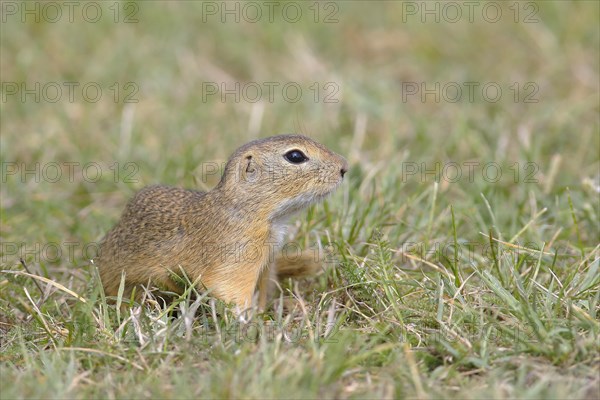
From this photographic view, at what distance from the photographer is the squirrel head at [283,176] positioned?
5.29 meters

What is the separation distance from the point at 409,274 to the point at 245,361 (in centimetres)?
165

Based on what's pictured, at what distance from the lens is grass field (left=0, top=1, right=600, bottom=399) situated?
4.26 meters

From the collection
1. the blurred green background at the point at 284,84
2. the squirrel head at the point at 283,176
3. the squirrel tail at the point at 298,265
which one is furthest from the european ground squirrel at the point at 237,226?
the blurred green background at the point at 284,84

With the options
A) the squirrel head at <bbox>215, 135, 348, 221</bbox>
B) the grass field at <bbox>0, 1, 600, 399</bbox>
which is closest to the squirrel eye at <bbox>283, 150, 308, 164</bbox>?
the squirrel head at <bbox>215, 135, 348, 221</bbox>

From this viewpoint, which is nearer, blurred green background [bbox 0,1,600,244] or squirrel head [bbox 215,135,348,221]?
squirrel head [bbox 215,135,348,221]

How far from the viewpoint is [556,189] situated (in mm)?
6801

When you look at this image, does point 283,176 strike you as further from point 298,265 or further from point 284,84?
point 284,84

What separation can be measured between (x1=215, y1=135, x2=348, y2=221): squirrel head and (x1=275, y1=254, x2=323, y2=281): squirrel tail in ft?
1.17

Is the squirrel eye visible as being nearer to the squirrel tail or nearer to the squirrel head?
the squirrel head

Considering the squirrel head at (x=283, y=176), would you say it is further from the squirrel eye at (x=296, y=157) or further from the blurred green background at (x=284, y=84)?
the blurred green background at (x=284, y=84)

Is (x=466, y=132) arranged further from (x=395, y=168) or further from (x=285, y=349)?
(x=285, y=349)

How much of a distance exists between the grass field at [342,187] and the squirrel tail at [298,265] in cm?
7

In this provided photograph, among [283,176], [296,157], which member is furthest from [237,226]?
[296,157]

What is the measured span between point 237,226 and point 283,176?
392mm
